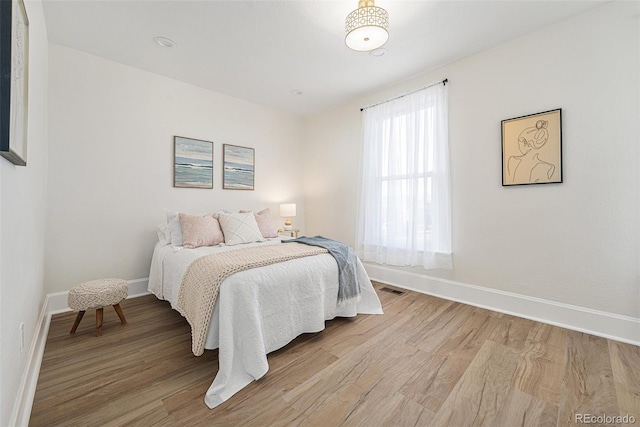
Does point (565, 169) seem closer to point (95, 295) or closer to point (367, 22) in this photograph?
point (367, 22)

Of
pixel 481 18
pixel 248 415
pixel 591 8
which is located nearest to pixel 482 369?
pixel 248 415

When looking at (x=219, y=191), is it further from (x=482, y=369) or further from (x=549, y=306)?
(x=549, y=306)

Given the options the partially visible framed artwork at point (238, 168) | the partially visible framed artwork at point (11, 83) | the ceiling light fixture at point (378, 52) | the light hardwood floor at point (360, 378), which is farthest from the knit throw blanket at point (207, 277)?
the ceiling light fixture at point (378, 52)

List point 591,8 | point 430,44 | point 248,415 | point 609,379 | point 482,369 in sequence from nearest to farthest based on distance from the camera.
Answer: point 248,415, point 609,379, point 482,369, point 591,8, point 430,44

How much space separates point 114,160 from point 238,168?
1.53 meters

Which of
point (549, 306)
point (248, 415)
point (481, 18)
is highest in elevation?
point (481, 18)

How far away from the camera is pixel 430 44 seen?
2.73 metres

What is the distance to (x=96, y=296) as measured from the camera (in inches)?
85.5

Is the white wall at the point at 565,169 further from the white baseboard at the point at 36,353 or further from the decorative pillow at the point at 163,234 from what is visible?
the white baseboard at the point at 36,353

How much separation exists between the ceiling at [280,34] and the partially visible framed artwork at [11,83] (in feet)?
4.22

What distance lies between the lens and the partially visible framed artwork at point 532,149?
244 centimetres

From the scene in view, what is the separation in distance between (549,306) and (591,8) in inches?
104

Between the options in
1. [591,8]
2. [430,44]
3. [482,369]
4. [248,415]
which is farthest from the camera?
[430,44]

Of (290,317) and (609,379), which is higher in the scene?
(290,317)
